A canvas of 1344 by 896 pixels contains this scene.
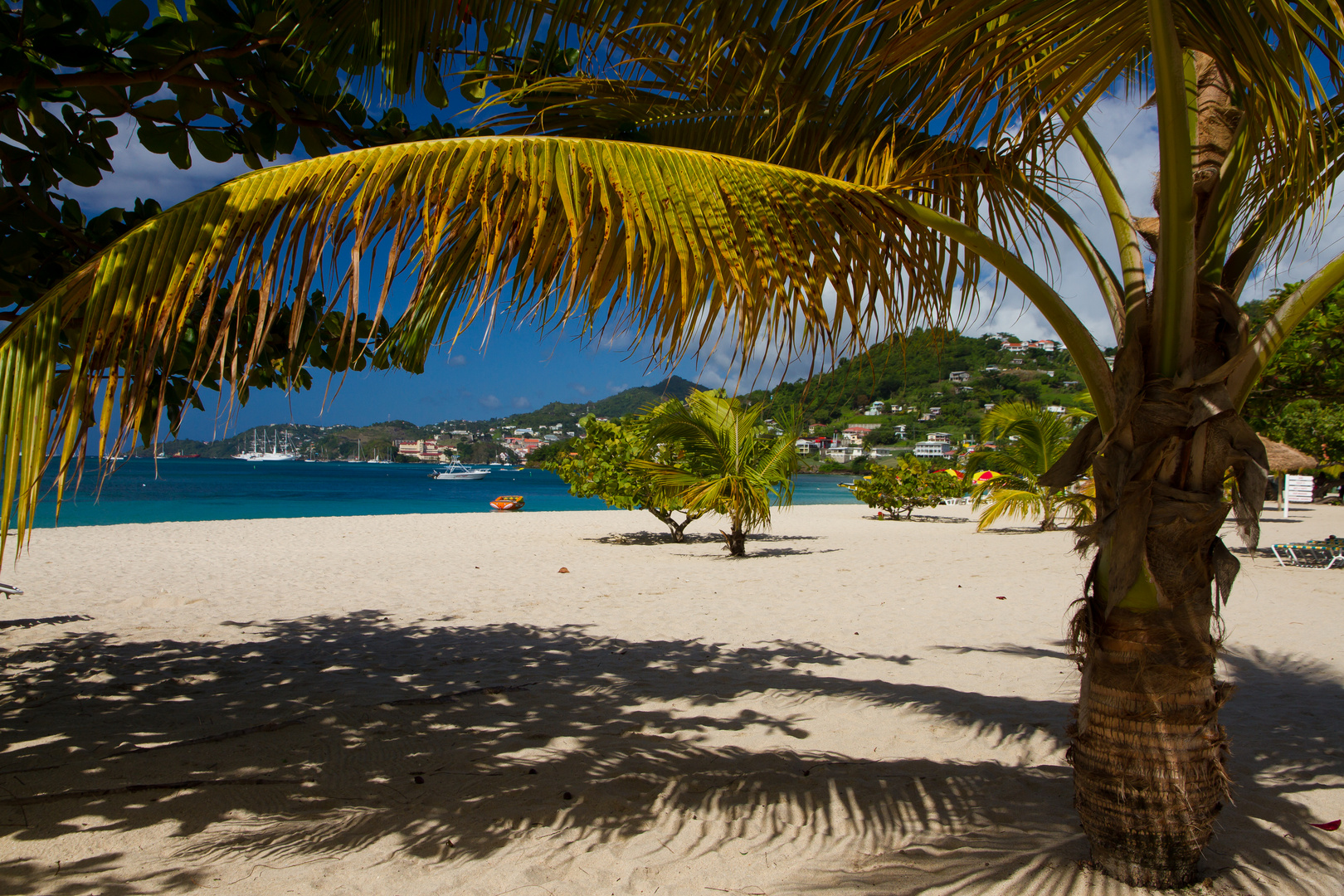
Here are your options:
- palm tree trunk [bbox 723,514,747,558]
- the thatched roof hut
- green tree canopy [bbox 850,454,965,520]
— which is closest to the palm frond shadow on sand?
palm tree trunk [bbox 723,514,747,558]

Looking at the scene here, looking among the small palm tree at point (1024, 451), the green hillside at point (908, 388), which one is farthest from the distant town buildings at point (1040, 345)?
A: the small palm tree at point (1024, 451)

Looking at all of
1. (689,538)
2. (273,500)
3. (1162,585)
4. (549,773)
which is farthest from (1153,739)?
→ (273,500)

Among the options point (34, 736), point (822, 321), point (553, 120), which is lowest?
point (34, 736)

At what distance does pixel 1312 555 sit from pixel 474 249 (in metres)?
12.5

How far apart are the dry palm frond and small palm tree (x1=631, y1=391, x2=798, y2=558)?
8.00m

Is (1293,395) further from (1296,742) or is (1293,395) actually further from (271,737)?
(271,737)

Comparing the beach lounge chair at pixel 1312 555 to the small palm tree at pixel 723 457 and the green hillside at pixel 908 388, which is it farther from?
the small palm tree at pixel 723 457

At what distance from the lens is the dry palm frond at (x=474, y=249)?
65.6 inches

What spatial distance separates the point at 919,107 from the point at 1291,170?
98cm

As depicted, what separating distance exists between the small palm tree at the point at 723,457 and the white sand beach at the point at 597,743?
2155mm

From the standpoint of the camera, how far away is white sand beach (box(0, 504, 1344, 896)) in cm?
253

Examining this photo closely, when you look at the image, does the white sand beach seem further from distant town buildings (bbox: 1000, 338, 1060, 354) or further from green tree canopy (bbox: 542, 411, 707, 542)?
green tree canopy (bbox: 542, 411, 707, 542)

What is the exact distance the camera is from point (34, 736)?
11.9ft

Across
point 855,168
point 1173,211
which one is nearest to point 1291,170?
point 1173,211
